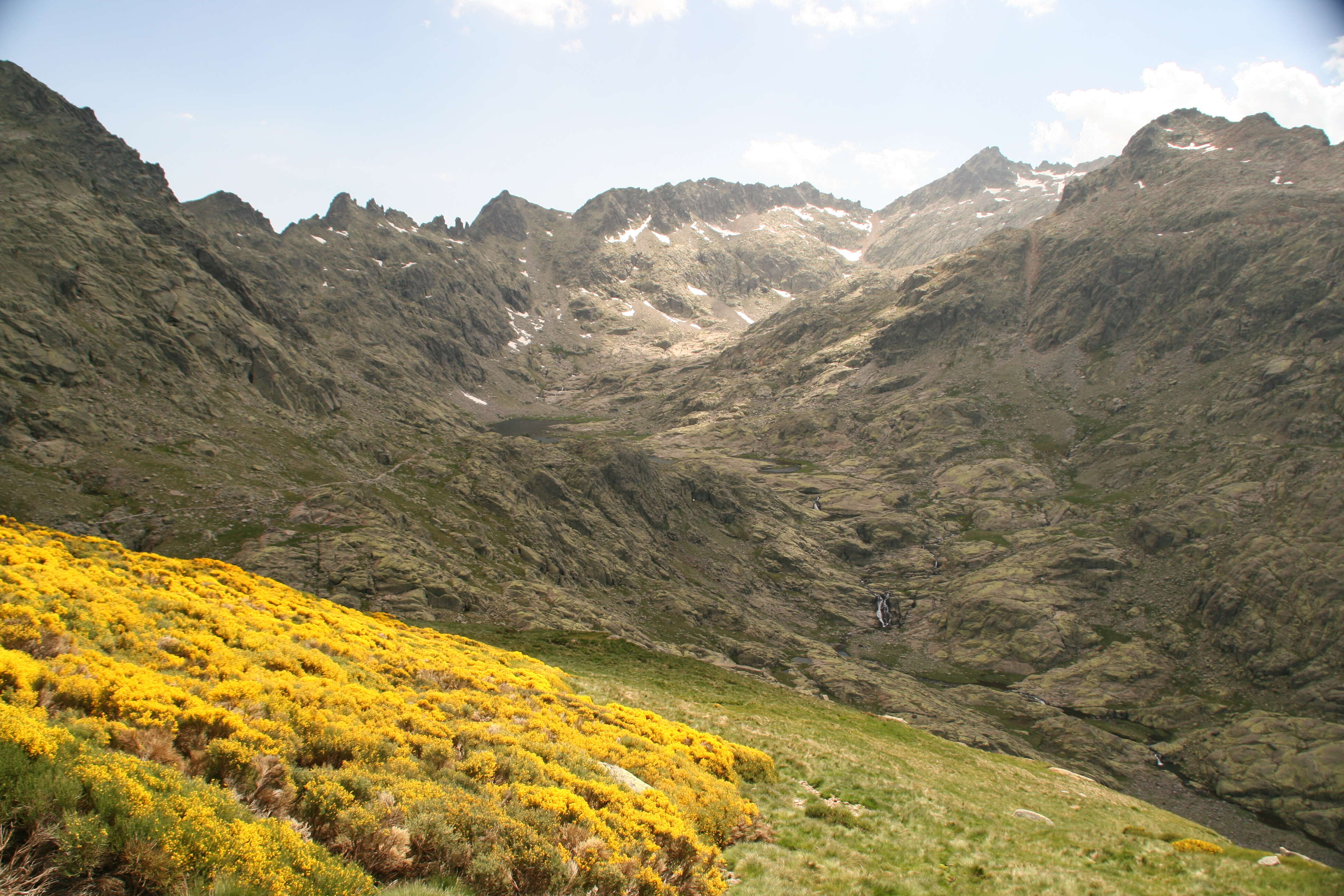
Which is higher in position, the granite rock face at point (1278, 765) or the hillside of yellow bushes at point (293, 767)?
the hillside of yellow bushes at point (293, 767)

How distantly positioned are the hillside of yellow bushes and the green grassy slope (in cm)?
197

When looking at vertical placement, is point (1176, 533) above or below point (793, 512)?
above

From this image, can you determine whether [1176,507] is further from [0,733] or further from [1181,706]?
[0,733]

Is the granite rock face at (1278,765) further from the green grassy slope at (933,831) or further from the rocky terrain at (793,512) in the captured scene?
the green grassy slope at (933,831)

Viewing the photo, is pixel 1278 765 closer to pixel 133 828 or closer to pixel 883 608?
pixel 883 608

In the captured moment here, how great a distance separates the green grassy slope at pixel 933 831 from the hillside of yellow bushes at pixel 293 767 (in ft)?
6.47

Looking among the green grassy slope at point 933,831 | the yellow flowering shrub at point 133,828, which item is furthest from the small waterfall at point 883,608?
the yellow flowering shrub at point 133,828

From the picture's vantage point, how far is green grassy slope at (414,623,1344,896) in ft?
53.3

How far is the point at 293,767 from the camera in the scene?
37.1 ft

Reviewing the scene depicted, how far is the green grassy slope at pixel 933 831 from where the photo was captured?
53.3ft

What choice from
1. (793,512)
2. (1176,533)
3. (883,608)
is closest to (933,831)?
(883,608)

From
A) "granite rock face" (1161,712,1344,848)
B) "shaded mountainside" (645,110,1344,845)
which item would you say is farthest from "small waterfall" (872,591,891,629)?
"granite rock face" (1161,712,1344,848)

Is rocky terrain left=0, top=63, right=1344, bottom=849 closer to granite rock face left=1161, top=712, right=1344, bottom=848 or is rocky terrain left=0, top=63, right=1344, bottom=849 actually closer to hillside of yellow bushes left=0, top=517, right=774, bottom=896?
granite rock face left=1161, top=712, right=1344, bottom=848

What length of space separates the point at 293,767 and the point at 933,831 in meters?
19.8
